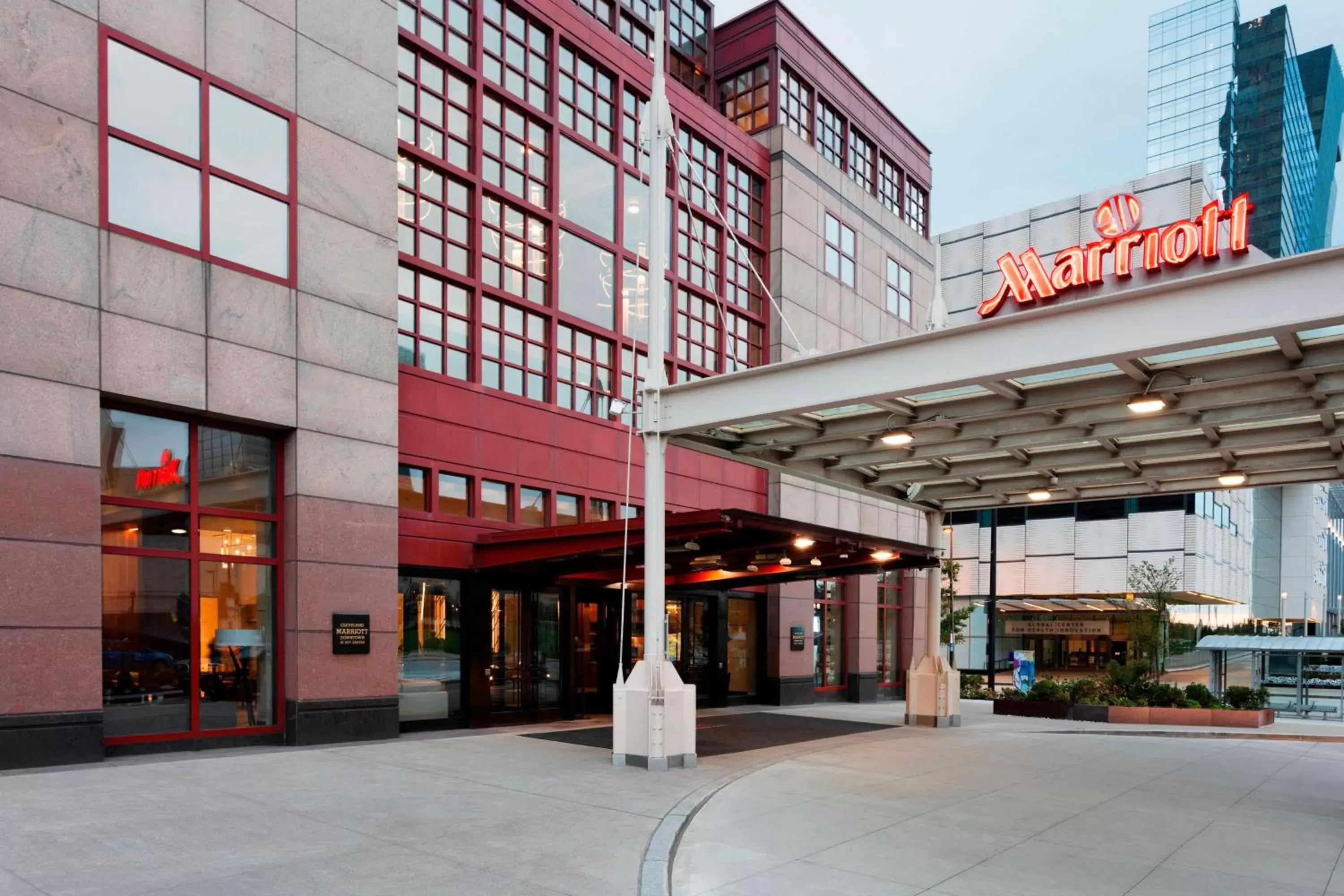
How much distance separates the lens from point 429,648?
19.7m

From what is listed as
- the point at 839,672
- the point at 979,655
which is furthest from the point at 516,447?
the point at 979,655

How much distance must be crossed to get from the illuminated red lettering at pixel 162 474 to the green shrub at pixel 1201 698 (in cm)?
A: 2173

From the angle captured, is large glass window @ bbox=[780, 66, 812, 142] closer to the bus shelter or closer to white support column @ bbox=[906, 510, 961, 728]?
white support column @ bbox=[906, 510, 961, 728]

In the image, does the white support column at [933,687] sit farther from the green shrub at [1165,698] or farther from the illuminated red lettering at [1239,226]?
the illuminated red lettering at [1239,226]

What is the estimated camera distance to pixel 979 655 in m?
62.3

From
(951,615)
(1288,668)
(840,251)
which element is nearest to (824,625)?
(951,615)

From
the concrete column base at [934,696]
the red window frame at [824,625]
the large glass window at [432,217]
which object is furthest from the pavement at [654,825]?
the red window frame at [824,625]

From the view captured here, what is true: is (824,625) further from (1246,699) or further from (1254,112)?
(1254,112)

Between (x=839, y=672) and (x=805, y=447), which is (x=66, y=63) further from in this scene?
(x=839, y=672)

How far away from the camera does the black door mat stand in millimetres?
17594

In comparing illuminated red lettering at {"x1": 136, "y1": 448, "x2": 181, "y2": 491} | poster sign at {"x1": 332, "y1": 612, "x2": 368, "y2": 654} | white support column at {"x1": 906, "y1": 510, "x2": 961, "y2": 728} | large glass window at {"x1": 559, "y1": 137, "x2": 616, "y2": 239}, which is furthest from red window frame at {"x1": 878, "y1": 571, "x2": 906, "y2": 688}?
illuminated red lettering at {"x1": 136, "y1": 448, "x2": 181, "y2": 491}

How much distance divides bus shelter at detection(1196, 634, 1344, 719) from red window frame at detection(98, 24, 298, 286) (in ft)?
79.2

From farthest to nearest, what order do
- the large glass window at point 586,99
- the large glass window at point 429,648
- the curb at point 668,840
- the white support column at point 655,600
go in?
the large glass window at point 586,99 → the large glass window at point 429,648 → the white support column at point 655,600 → the curb at point 668,840

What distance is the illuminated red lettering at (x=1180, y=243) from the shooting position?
11297 mm
